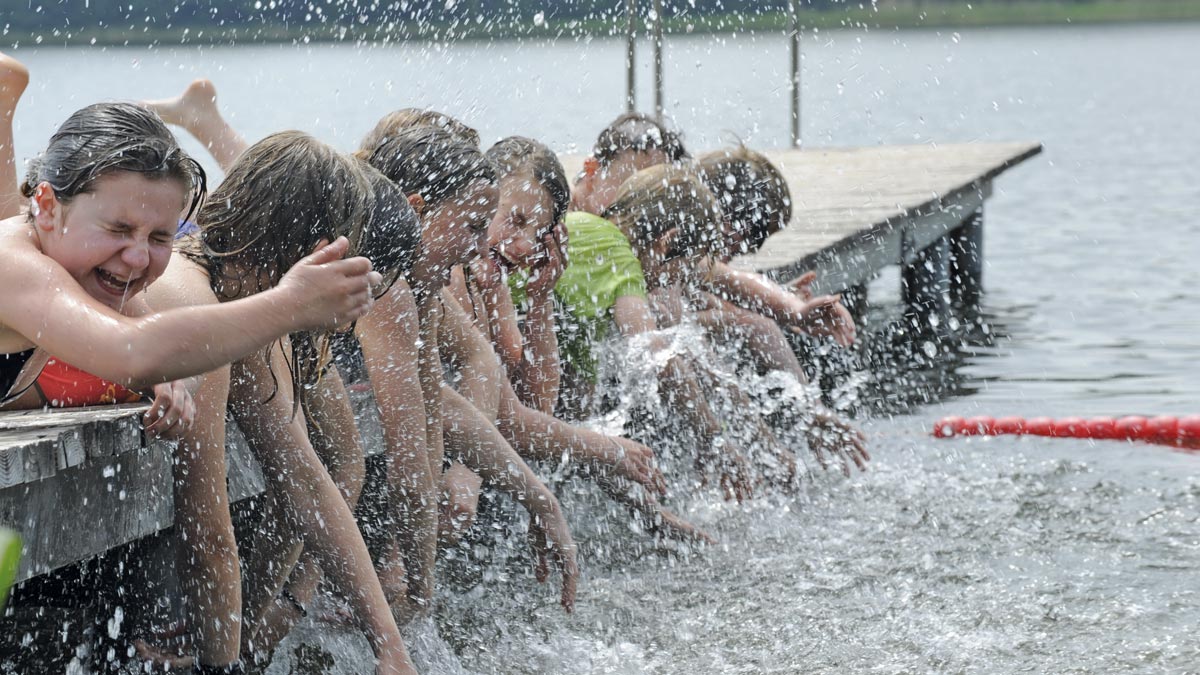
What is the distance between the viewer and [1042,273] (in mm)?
12695

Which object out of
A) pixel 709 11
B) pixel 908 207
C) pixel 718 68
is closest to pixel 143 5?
pixel 709 11

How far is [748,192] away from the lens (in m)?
5.75

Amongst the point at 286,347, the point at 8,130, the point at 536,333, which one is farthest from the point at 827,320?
the point at 8,130

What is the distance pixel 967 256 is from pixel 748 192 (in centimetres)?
666

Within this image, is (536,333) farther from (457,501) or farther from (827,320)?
(827,320)

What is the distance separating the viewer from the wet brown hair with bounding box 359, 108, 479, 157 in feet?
13.0

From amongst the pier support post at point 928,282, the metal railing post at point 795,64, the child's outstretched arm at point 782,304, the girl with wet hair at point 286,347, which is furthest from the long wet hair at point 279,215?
the metal railing post at point 795,64

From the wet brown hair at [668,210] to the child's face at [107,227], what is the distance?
8.90 feet

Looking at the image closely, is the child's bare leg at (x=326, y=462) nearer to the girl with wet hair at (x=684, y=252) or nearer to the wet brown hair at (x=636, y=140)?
the girl with wet hair at (x=684, y=252)

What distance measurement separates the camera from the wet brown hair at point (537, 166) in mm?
4371

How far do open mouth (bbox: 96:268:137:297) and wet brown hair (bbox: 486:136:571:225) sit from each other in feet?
5.71

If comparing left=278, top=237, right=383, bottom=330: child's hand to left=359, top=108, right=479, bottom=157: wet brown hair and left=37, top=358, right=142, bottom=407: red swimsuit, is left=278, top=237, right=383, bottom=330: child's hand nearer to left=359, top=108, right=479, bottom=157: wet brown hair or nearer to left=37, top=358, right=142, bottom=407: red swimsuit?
left=37, top=358, right=142, bottom=407: red swimsuit

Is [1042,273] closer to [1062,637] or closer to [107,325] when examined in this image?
[1062,637]

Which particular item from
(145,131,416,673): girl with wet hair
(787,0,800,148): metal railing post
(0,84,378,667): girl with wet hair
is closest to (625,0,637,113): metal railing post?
(787,0,800,148): metal railing post
